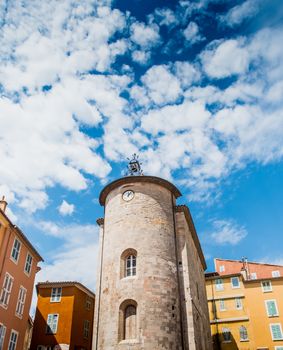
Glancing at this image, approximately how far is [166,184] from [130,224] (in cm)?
384

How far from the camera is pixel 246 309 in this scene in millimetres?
34656

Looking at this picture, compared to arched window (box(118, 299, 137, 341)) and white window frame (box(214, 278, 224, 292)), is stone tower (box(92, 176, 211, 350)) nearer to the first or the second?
arched window (box(118, 299, 137, 341))

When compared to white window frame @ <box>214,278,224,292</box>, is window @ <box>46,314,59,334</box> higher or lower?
lower

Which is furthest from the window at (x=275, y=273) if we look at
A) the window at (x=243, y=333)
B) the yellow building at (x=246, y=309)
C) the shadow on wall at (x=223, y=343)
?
the shadow on wall at (x=223, y=343)

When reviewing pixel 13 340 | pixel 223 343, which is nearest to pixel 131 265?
pixel 13 340

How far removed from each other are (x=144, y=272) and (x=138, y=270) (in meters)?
A: 0.38

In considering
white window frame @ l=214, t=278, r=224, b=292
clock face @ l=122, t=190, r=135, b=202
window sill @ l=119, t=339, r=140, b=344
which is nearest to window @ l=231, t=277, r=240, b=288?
white window frame @ l=214, t=278, r=224, b=292

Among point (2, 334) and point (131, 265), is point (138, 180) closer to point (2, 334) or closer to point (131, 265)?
point (131, 265)

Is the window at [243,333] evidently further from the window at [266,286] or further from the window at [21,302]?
the window at [21,302]

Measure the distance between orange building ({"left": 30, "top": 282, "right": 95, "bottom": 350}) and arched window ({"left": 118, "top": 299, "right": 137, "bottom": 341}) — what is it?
1121cm

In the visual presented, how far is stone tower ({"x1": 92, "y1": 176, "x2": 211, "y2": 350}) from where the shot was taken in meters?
17.0

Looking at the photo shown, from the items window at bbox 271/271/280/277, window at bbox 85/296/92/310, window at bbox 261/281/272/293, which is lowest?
window at bbox 85/296/92/310

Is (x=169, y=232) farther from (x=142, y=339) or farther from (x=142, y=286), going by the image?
(x=142, y=339)

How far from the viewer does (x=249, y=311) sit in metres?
34.3
